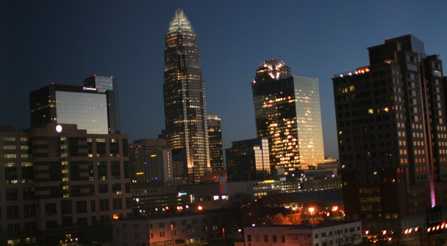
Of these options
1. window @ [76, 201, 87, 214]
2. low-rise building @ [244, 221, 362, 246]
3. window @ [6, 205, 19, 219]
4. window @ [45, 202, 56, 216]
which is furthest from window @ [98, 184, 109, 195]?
low-rise building @ [244, 221, 362, 246]

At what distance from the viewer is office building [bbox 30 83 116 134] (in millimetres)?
138875

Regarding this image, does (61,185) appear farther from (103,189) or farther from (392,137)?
(392,137)

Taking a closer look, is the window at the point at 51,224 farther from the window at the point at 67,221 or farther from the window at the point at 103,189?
the window at the point at 103,189

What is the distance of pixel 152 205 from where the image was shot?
121 metres

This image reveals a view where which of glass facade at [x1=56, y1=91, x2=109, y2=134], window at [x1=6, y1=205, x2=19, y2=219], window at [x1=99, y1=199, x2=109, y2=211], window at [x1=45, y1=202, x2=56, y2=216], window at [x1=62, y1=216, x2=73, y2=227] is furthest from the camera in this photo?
glass facade at [x1=56, y1=91, x2=109, y2=134]

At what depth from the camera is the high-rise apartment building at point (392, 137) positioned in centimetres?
6981

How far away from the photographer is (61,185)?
3248 inches

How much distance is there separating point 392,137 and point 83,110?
94.7m

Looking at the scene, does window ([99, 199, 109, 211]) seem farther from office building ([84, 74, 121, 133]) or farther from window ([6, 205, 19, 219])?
office building ([84, 74, 121, 133])

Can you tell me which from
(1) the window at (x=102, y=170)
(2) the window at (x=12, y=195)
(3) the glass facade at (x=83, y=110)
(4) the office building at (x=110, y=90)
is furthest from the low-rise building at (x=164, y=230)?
(4) the office building at (x=110, y=90)

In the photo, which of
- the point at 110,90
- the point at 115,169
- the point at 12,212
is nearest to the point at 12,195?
the point at 12,212

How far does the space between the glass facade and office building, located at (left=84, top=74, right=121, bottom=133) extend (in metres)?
18.0

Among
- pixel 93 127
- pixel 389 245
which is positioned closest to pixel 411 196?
pixel 389 245

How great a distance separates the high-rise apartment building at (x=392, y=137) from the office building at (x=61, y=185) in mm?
34289
